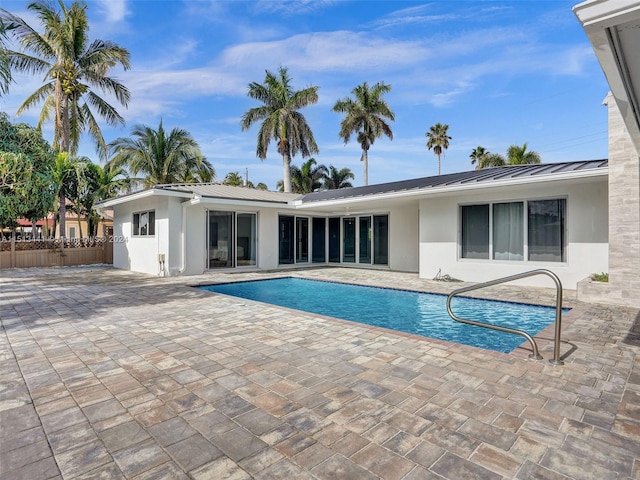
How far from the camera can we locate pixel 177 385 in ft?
11.4

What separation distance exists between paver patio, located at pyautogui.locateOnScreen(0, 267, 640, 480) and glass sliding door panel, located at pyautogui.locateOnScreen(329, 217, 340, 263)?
1153cm

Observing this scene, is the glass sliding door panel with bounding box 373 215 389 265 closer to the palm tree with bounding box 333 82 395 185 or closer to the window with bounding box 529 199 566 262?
the window with bounding box 529 199 566 262

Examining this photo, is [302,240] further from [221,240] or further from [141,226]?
[141,226]

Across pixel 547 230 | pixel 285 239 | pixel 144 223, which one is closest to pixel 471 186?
pixel 547 230

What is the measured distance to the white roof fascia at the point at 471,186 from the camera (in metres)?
7.90

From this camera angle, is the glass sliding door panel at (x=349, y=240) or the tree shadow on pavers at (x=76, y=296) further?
the glass sliding door panel at (x=349, y=240)

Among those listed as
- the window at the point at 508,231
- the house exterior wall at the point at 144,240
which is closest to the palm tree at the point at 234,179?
the house exterior wall at the point at 144,240

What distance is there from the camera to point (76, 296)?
8.54 meters

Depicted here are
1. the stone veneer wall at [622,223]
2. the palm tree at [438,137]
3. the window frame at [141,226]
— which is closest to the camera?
the stone veneer wall at [622,223]

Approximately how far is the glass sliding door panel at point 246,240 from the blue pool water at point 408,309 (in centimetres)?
285

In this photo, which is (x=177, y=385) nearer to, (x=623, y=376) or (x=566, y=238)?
(x=623, y=376)

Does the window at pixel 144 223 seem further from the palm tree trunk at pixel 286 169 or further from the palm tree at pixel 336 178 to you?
the palm tree at pixel 336 178

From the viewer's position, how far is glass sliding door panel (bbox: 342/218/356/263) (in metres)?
16.6

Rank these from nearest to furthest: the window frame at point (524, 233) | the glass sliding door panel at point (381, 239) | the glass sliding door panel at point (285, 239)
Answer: the window frame at point (524, 233)
the glass sliding door panel at point (381, 239)
the glass sliding door panel at point (285, 239)
